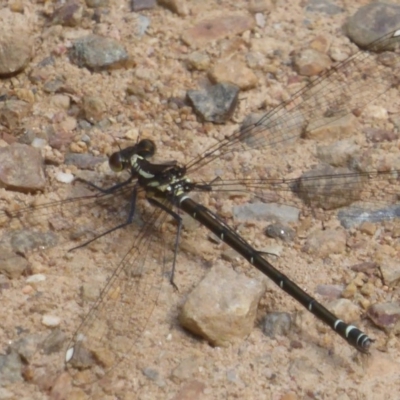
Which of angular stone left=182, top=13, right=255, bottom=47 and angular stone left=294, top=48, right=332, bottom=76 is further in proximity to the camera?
angular stone left=182, top=13, right=255, bottom=47

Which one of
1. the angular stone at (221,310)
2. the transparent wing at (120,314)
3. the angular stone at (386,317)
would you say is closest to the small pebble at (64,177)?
the transparent wing at (120,314)

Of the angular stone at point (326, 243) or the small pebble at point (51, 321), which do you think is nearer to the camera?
the small pebble at point (51, 321)

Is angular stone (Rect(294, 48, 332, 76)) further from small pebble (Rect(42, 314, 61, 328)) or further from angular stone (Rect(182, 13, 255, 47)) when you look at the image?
small pebble (Rect(42, 314, 61, 328))

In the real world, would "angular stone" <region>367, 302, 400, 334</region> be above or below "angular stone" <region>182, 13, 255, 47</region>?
below

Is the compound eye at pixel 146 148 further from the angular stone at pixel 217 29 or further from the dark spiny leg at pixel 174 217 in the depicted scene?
the angular stone at pixel 217 29

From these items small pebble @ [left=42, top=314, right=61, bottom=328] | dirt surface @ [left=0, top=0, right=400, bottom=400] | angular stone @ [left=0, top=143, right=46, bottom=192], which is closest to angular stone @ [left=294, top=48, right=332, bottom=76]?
dirt surface @ [left=0, top=0, right=400, bottom=400]

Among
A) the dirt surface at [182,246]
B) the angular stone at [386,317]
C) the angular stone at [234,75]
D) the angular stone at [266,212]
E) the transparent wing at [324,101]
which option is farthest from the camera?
the angular stone at [234,75]

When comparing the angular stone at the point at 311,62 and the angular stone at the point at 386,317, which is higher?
the angular stone at the point at 311,62

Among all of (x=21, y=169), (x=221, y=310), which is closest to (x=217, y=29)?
(x=21, y=169)

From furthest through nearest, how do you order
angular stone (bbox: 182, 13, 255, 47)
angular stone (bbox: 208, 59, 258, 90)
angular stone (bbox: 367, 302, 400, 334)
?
angular stone (bbox: 182, 13, 255, 47)
angular stone (bbox: 208, 59, 258, 90)
angular stone (bbox: 367, 302, 400, 334)

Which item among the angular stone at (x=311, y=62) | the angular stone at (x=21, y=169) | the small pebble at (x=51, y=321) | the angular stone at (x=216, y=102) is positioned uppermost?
the angular stone at (x=311, y=62)
